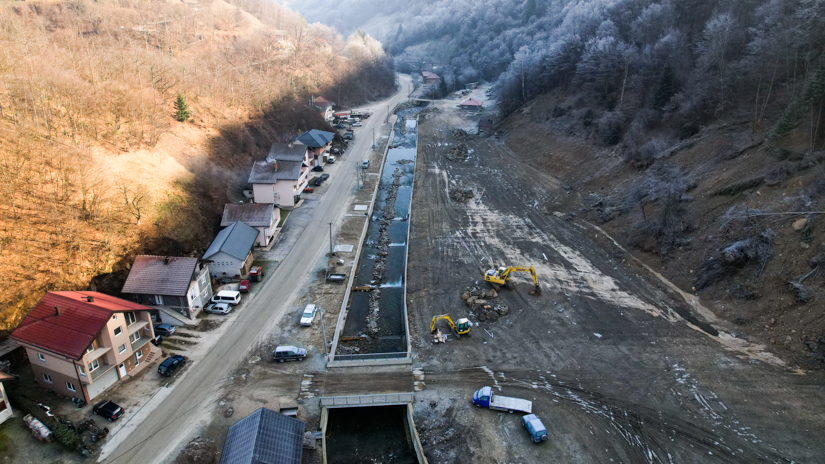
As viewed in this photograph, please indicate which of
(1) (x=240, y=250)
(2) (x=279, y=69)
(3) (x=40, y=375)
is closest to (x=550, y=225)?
(1) (x=240, y=250)

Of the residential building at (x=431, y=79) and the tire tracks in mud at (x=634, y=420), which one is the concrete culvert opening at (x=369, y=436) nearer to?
the tire tracks in mud at (x=634, y=420)

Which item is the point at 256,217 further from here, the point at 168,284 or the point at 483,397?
the point at 483,397

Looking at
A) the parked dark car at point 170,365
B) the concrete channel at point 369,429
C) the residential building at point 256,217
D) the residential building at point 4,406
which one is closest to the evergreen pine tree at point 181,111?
the residential building at point 256,217

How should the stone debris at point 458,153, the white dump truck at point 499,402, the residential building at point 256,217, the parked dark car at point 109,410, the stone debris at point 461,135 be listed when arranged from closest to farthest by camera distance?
the parked dark car at point 109,410 < the white dump truck at point 499,402 < the residential building at point 256,217 < the stone debris at point 458,153 < the stone debris at point 461,135

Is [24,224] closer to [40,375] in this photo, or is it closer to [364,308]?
[40,375]

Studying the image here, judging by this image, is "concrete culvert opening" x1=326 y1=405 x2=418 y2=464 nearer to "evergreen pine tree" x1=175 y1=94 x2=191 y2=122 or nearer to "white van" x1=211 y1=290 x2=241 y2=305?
"white van" x1=211 y1=290 x2=241 y2=305
